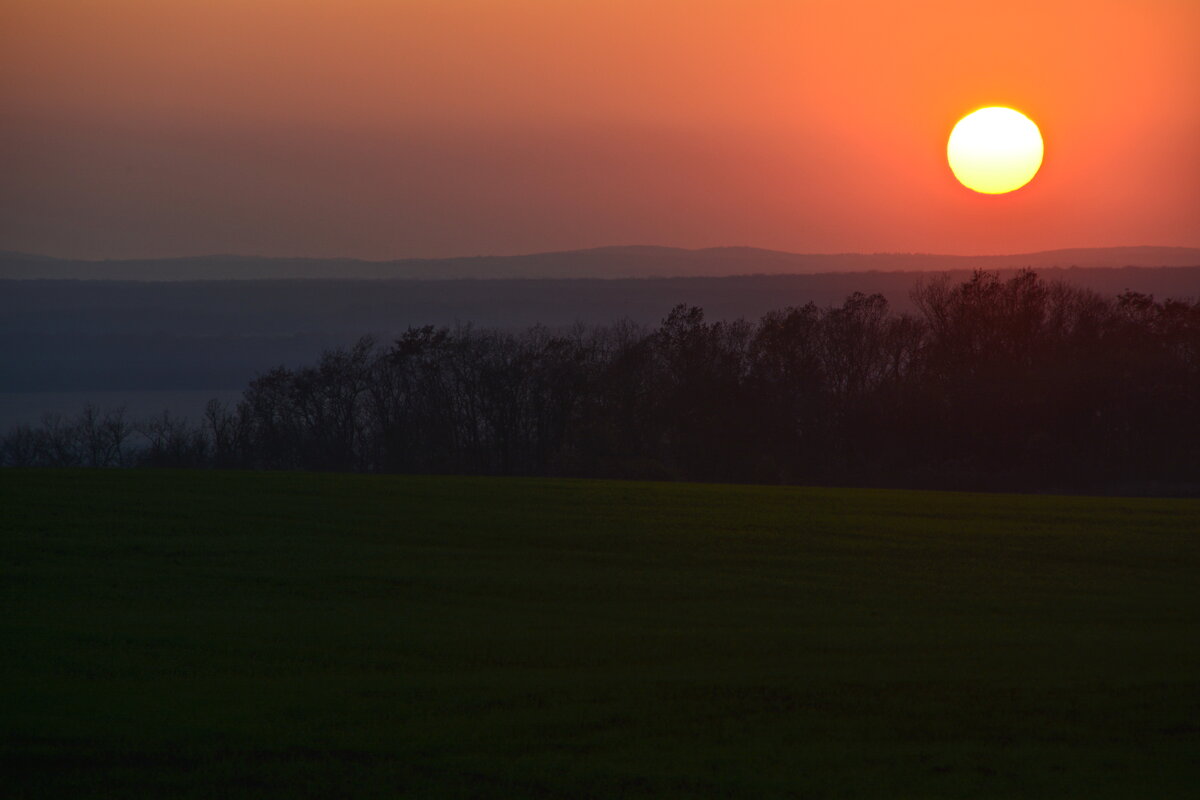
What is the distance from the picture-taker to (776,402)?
65062 mm

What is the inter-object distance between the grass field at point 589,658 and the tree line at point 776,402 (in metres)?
33.5

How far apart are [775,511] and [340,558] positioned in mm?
10384

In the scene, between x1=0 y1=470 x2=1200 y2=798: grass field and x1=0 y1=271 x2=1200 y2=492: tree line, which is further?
x1=0 y1=271 x2=1200 y2=492: tree line

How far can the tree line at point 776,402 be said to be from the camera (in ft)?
183

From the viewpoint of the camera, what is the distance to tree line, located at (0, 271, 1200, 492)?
55.8 metres

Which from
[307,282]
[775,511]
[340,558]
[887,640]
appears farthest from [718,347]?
[307,282]

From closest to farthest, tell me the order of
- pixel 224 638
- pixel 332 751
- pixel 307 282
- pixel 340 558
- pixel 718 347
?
1. pixel 332 751
2. pixel 224 638
3. pixel 340 558
4. pixel 718 347
5. pixel 307 282

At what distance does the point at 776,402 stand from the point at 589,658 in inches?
2130

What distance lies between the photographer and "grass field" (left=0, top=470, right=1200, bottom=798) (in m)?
8.34

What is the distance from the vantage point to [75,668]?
1090 centimetres

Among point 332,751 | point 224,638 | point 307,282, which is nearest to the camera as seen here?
point 332,751

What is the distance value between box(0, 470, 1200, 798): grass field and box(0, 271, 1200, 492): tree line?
33.5 meters

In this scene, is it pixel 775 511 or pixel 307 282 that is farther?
pixel 307 282

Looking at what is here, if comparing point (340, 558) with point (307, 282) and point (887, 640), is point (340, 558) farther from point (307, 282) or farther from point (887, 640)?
point (307, 282)
